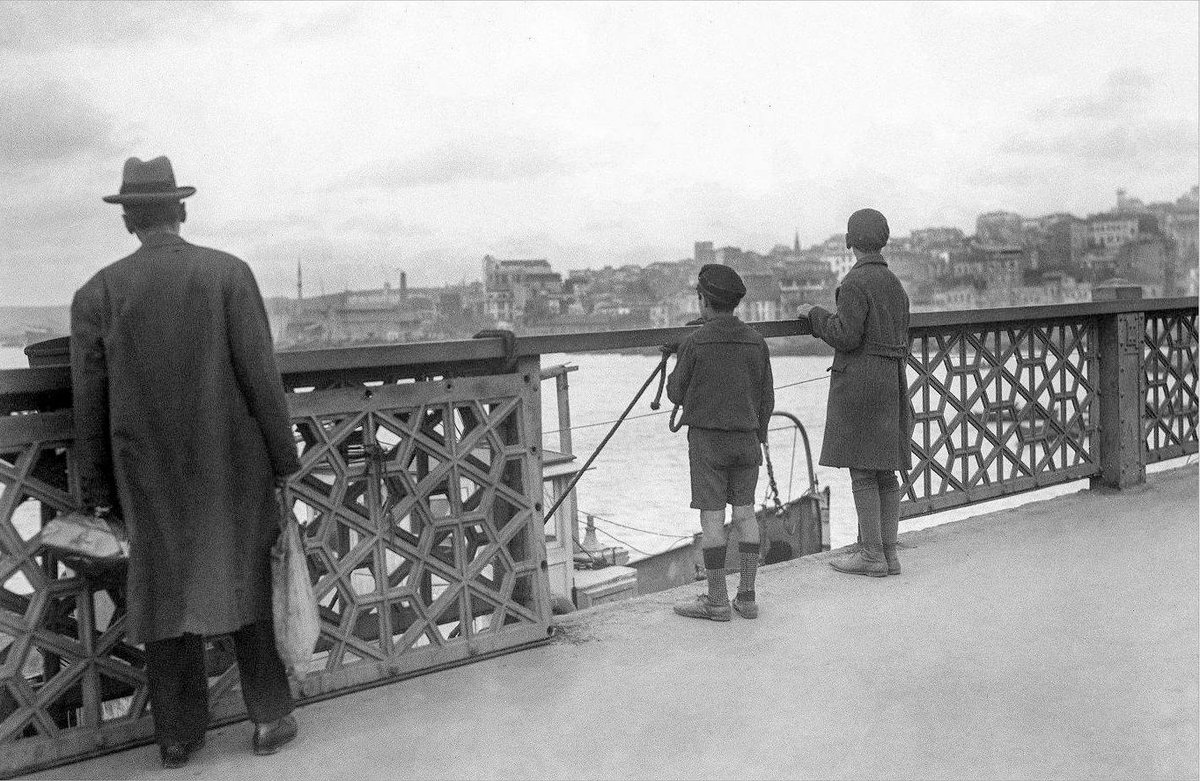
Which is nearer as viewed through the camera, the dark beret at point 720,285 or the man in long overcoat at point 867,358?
the dark beret at point 720,285

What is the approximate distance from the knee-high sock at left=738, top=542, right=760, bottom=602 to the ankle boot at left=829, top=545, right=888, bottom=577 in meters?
0.82

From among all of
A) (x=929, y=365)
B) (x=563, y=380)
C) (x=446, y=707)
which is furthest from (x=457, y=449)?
(x=563, y=380)

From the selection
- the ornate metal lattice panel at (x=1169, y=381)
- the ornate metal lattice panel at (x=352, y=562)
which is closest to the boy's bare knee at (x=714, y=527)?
the ornate metal lattice panel at (x=352, y=562)

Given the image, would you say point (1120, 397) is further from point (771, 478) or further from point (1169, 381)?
point (771, 478)

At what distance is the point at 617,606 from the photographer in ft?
15.5

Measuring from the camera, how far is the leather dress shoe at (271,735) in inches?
129

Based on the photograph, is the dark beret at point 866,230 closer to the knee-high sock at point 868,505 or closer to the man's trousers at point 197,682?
the knee-high sock at point 868,505

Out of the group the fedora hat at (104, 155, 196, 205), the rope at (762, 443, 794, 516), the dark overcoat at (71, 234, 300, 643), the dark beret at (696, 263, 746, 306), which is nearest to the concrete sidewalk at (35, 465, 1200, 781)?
the dark overcoat at (71, 234, 300, 643)

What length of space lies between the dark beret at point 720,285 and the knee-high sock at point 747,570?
0.97 m

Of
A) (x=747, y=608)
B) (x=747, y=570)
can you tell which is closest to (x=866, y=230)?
(x=747, y=570)

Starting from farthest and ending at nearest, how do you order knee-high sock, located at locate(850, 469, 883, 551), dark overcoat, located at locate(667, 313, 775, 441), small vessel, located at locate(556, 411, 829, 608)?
small vessel, located at locate(556, 411, 829, 608)
knee-high sock, located at locate(850, 469, 883, 551)
dark overcoat, located at locate(667, 313, 775, 441)

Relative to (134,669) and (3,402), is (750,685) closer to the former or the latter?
(134,669)

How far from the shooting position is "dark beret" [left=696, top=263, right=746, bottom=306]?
4359mm

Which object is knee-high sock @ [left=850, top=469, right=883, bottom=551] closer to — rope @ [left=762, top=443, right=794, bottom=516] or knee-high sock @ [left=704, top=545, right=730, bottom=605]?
rope @ [left=762, top=443, right=794, bottom=516]
